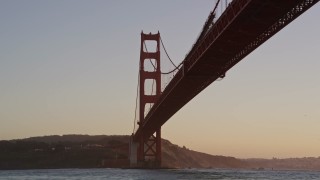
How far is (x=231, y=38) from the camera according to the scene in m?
25.7

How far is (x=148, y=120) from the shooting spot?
5788cm

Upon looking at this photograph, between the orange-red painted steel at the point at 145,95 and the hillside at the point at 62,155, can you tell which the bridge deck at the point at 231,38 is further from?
the hillside at the point at 62,155

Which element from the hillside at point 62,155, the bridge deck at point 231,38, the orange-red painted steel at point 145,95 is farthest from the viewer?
the hillside at point 62,155

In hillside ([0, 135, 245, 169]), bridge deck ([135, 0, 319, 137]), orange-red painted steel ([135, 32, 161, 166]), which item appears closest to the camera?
bridge deck ([135, 0, 319, 137])

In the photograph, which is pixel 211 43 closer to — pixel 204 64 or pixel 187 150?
pixel 204 64

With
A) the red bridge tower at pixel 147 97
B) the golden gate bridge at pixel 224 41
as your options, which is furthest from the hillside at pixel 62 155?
the golden gate bridge at pixel 224 41

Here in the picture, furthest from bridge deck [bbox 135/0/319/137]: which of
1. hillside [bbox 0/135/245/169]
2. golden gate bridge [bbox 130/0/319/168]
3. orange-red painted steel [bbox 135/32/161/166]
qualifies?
hillside [bbox 0/135/245/169]

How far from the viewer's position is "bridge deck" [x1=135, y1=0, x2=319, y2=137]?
68.7ft

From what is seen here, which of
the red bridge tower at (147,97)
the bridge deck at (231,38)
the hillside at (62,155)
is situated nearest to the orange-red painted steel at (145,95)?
the red bridge tower at (147,97)

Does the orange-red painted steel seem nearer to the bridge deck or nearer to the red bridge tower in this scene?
the red bridge tower

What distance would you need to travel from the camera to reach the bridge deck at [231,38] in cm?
2094

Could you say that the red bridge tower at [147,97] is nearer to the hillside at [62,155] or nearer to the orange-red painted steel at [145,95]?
the orange-red painted steel at [145,95]

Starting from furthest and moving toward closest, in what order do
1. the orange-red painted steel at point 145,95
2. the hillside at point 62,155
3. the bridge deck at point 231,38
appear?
the hillside at point 62,155, the orange-red painted steel at point 145,95, the bridge deck at point 231,38

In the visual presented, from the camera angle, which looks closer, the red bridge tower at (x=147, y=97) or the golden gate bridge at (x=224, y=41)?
the golden gate bridge at (x=224, y=41)
